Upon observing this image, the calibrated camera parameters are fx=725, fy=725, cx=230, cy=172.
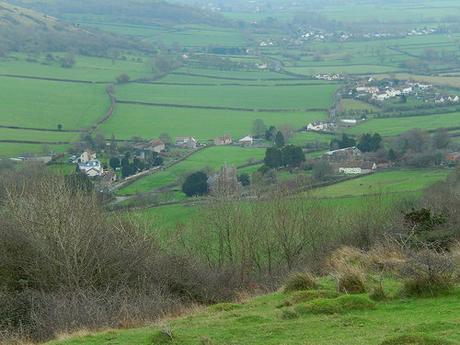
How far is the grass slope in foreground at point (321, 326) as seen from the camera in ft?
41.7

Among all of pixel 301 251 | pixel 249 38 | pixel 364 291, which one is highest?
pixel 249 38

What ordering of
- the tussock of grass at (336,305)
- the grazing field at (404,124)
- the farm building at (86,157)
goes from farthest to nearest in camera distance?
1. the grazing field at (404,124)
2. the farm building at (86,157)
3. the tussock of grass at (336,305)

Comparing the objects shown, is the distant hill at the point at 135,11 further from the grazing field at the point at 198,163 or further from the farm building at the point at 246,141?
the grazing field at the point at 198,163

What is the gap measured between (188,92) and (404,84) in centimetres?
2935

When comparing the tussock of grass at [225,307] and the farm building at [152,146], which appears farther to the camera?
the farm building at [152,146]

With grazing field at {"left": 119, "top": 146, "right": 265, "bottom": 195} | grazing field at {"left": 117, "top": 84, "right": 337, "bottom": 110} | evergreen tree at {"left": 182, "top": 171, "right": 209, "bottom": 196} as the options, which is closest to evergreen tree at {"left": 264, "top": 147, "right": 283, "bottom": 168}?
grazing field at {"left": 119, "top": 146, "right": 265, "bottom": 195}

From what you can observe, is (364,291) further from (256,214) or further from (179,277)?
(256,214)

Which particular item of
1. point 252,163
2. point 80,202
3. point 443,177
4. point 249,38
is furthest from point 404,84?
point 80,202

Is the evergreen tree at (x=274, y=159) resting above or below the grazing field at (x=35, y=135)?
below

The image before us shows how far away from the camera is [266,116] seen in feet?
278

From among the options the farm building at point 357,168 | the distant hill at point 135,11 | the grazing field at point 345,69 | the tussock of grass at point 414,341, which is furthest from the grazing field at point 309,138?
the distant hill at point 135,11

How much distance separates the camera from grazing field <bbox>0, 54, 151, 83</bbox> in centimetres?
10469

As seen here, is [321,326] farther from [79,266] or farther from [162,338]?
[79,266]

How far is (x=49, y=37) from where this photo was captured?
12925cm
